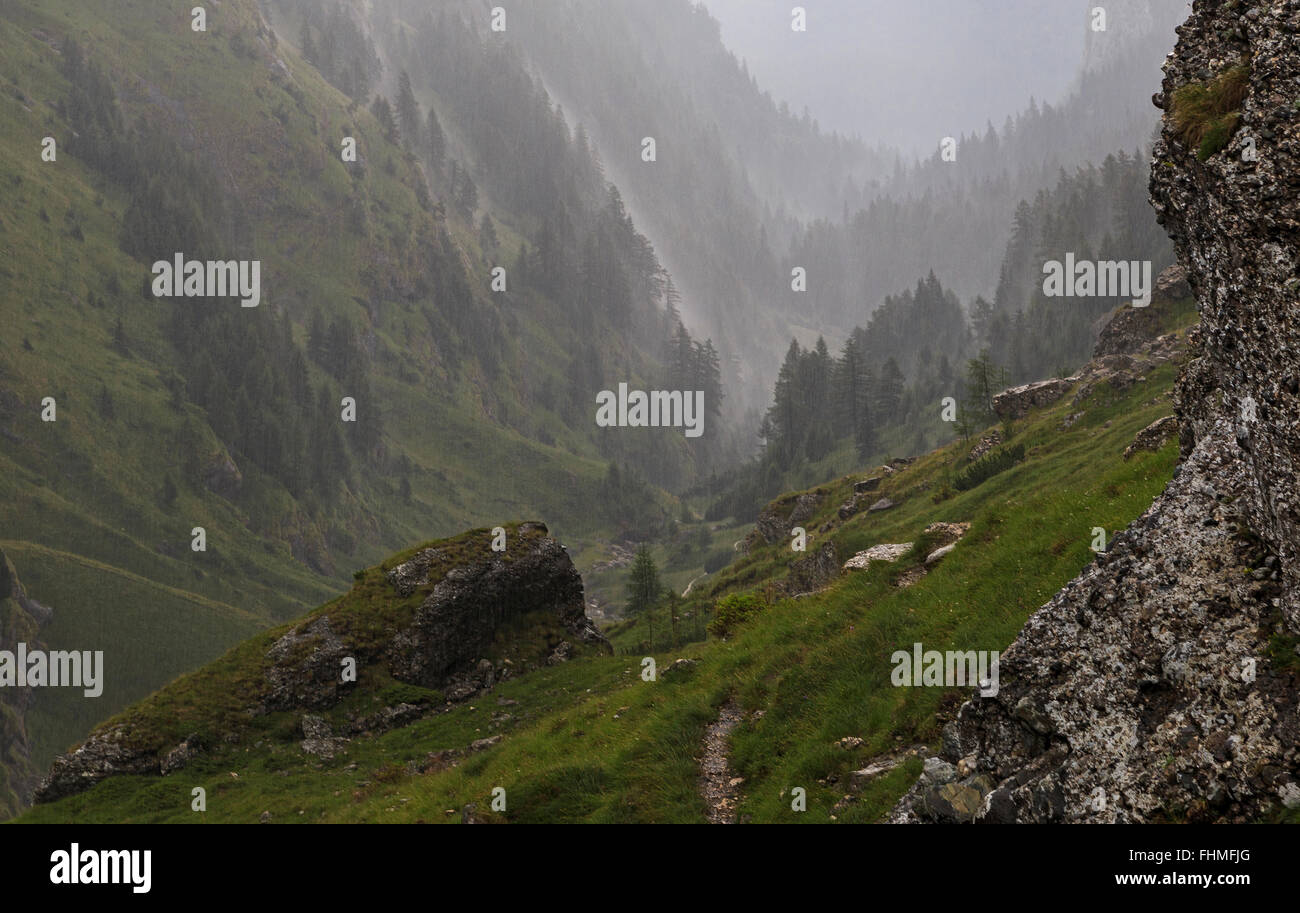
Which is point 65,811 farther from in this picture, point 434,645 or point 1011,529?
point 1011,529

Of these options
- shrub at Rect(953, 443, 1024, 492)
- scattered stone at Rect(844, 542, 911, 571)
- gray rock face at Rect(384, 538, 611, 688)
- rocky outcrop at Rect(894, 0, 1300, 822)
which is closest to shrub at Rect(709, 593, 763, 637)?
scattered stone at Rect(844, 542, 911, 571)

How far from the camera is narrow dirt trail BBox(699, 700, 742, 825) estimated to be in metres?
16.3

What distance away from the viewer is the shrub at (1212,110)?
10.5 metres

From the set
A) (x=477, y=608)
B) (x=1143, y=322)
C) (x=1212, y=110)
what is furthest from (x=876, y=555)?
(x=1143, y=322)

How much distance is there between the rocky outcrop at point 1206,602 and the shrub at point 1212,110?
0.22 meters

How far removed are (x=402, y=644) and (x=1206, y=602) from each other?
1613 inches

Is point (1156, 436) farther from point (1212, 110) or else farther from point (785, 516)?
point (785, 516)

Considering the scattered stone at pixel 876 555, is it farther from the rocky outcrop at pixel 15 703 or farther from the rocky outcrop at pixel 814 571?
the rocky outcrop at pixel 15 703

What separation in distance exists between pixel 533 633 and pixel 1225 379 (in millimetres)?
41722

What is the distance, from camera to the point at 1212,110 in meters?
11.1

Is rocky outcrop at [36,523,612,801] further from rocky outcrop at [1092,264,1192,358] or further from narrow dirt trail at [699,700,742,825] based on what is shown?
rocky outcrop at [1092,264,1192,358]

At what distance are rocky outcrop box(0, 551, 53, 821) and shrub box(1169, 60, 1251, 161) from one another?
14254 centimetres

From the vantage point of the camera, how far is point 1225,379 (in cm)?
1152
